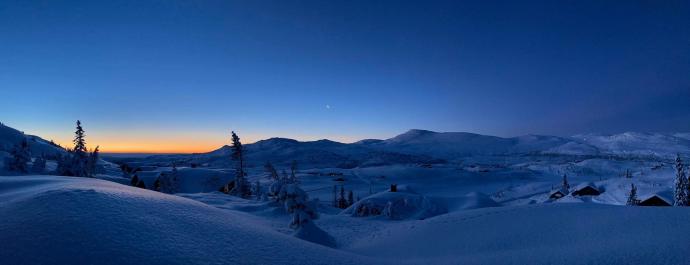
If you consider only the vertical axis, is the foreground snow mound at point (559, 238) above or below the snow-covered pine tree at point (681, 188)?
above

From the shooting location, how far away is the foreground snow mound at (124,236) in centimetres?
431

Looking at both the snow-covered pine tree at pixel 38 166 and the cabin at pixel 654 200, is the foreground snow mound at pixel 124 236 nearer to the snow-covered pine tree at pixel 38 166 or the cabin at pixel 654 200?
the snow-covered pine tree at pixel 38 166

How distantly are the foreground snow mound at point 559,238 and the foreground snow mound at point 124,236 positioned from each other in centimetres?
345

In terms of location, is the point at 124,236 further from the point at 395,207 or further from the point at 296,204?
the point at 395,207

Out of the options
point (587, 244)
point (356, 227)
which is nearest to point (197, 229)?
point (587, 244)

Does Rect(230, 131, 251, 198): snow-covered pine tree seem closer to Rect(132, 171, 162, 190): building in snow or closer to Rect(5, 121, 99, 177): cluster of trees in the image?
Rect(132, 171, 162, 190): building in snow

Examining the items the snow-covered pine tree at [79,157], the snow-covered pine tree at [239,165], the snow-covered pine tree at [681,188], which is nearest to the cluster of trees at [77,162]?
the snow-covered pine tree at [79,157]

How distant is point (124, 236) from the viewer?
4.96 m

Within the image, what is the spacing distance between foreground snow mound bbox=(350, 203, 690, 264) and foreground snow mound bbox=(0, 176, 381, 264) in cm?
345

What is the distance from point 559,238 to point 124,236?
908 centimetres

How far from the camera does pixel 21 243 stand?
171 inches

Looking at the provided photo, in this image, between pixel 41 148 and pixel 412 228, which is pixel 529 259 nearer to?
pixel 412 228

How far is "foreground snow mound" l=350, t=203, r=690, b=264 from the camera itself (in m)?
5.55

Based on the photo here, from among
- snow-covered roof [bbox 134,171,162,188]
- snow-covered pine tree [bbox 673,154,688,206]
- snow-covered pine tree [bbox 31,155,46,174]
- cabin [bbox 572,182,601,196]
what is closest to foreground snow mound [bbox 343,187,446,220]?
snow-covered pine tree [bbox 673,154,688,206]
